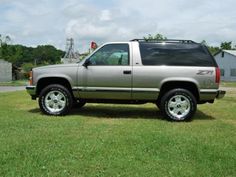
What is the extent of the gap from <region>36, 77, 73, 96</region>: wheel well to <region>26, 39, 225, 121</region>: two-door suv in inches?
0.9

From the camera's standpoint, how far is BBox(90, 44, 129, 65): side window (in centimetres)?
961

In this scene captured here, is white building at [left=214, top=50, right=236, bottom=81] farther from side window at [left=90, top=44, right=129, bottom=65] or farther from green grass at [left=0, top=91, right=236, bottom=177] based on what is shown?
side window at [left=90, top=44, right=129, bottom=65]

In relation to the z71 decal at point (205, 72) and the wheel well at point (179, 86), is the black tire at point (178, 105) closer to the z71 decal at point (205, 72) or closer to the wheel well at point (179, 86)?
the wheel well at point (179, 86)

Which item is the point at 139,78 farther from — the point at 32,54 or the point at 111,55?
the point at 32,54

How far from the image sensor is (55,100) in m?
9.88

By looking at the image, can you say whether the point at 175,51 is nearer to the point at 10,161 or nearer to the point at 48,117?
the point at 48,117

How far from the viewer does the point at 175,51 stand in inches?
373

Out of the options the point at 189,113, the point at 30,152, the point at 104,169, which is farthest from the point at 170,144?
the point at 189,113

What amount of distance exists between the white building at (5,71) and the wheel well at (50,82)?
2322 inches

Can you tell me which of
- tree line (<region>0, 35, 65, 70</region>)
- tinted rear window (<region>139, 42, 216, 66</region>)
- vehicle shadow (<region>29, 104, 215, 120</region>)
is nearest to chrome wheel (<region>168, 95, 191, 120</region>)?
vehicle shadow (<region>29, 104, 215, 120</region>)

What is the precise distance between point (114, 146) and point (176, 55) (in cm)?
384

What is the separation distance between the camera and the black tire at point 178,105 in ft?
30.4

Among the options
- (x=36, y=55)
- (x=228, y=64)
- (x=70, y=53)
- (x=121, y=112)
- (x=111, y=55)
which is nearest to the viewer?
(x=111, y=55)

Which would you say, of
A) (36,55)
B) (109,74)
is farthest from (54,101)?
(36,55)
